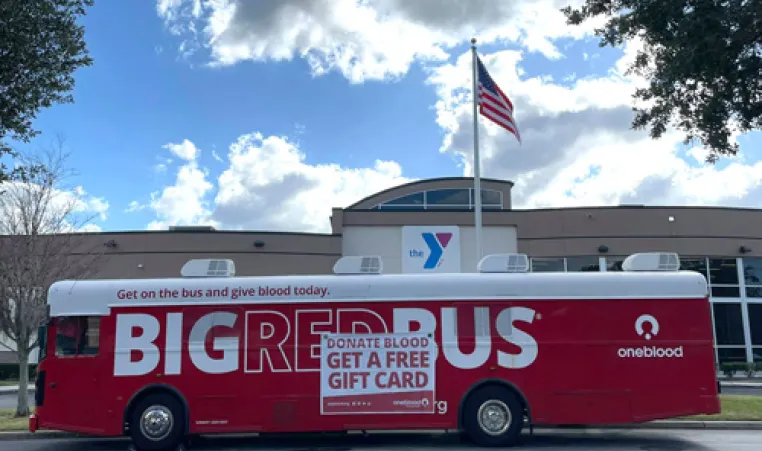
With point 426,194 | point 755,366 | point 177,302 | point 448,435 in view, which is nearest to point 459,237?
point 426,194

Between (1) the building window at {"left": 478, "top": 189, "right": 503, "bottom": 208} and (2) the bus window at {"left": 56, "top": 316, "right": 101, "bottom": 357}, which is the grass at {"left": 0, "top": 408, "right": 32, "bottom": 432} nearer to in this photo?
(2) the bus window at {"left": 56, "top": 316, "right": 101, "bottom": 357}

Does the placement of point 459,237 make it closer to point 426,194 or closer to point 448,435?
point 426,194

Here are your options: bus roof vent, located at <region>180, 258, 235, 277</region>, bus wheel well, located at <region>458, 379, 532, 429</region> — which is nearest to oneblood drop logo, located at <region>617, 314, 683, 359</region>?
bus wheel well, located at <region>458, 379, 532, 429</region>

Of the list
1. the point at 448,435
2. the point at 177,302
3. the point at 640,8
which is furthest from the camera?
the point at 448,435

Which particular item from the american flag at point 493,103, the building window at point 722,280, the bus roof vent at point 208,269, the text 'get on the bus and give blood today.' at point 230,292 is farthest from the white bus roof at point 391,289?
the building window at point 722,280

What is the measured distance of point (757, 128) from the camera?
31.0 ft

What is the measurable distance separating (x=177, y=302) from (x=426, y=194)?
21403 millimetres

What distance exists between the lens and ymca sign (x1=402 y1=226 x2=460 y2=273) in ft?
96.7

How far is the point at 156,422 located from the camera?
35.6ft

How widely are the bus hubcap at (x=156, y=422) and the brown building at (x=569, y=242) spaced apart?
18.3 metres

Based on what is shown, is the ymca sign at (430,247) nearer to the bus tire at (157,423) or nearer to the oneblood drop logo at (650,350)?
the oneblood drop logo at (650,350)

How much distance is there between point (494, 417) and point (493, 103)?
33.4 ft

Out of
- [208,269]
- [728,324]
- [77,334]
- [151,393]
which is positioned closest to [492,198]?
[728,324]

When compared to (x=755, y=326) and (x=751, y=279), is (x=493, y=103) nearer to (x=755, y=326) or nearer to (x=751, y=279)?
(x=751, y=279)
